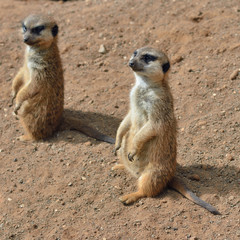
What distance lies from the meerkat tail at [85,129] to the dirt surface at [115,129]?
0.21 feet

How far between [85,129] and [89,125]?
17 cm

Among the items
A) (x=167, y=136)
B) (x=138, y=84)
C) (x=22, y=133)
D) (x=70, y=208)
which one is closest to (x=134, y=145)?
(x=167, y=136)

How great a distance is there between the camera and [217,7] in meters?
5.78

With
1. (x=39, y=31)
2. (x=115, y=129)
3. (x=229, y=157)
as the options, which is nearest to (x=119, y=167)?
(x=115, y=129)

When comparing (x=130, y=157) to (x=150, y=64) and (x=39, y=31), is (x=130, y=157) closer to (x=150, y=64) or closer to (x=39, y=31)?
(x=150, y=64)

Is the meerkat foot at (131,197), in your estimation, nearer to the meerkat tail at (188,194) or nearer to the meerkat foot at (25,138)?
the meerkat tail at (188,194)

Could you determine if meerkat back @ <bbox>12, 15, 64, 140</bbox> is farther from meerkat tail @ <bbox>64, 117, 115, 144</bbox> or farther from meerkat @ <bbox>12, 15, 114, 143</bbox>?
meerkat tail @ <bbox>64, 117, 115, 144</bbox>

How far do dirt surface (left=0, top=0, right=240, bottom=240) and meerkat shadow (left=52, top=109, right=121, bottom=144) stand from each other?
0.06ft

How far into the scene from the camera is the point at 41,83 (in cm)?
429

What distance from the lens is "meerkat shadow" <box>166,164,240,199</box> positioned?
3.53 metres

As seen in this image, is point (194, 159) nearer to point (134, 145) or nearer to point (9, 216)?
point (134, 145)

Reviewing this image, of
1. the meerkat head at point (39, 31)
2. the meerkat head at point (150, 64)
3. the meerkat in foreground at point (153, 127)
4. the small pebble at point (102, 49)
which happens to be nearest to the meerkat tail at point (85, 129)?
the meerkat in foreground at point (153, 127)

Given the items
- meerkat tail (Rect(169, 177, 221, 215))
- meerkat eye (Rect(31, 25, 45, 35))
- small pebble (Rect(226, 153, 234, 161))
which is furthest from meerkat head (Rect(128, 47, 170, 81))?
meerkat eye (Rect(31, 25, 45, 35))

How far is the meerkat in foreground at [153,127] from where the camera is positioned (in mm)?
3344
